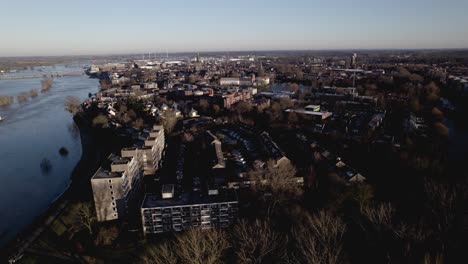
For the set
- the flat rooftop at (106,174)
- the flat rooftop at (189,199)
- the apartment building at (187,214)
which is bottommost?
the apartment building at (187,214)

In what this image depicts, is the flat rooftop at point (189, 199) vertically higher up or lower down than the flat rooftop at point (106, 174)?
lower down

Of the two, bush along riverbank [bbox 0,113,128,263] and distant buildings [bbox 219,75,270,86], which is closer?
bush along riverbank [bbox 0,113,128,263]

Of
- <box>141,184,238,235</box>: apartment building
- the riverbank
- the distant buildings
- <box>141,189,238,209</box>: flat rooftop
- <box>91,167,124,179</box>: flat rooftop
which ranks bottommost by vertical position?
the riverbank

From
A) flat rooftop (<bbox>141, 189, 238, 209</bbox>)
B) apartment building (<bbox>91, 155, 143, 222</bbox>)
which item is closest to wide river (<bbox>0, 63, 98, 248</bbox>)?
apartment building (<bbox>91, 155, 143, 222</bbox>)

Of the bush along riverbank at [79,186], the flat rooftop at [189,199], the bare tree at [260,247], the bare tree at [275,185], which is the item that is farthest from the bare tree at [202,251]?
the bush along riverbank at [79,186]

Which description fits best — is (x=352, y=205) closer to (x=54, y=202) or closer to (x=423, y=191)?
(x=423, y=191)

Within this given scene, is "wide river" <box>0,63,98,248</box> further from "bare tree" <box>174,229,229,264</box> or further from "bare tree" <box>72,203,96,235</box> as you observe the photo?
"bare tree" <box>174,229,229,264</box>

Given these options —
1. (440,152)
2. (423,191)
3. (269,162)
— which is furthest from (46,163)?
(440,152)

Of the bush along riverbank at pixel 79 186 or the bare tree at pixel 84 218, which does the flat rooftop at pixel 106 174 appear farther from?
the bush along riverbank at pixel 79 186

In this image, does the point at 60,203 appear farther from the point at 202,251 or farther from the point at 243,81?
the point at 243,81
